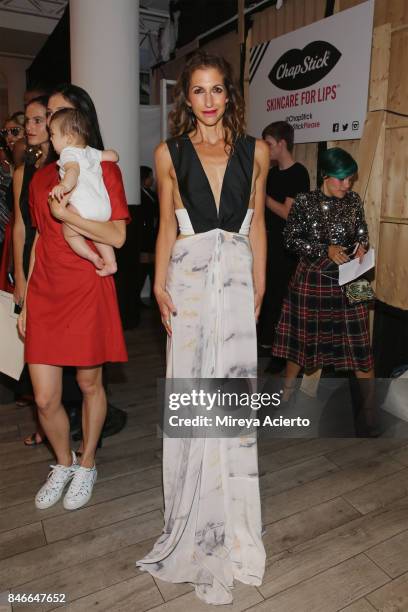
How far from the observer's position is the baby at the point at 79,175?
199cm

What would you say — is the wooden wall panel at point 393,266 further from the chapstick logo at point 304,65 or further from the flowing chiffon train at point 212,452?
the flowing chiffon train at point 212,452

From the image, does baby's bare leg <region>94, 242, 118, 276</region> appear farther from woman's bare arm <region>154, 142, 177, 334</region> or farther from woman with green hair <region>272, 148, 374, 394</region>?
woman with green hair <region>272, 148, 374, 394</region>

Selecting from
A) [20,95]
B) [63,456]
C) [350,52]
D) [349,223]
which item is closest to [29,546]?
[63,456]

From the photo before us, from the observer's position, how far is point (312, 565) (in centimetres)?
208

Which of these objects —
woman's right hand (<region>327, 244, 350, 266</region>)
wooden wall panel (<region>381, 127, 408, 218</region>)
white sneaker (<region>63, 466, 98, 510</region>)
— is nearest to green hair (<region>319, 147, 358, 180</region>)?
woman's right hand (<region>327, 244, 350, 266</region>)

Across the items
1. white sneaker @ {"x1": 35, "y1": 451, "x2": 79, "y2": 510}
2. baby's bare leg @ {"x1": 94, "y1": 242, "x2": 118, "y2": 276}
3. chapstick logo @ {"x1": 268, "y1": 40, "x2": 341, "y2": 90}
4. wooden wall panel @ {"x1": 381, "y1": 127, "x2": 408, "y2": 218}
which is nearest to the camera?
baby's bare leg @ {"x1": 94, "y1": 242, "x2": 118, "y2": 276}

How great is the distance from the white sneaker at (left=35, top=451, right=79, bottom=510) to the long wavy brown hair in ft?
5.47

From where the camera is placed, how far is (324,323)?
324cm

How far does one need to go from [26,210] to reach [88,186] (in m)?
0.66

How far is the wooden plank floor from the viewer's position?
1.92 meters

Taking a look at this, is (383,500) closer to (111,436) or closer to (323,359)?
(323,359)

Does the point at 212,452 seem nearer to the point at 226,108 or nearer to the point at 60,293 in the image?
the point at 60,293

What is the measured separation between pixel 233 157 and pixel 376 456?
6.48 ft

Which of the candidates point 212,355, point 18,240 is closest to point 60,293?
point 18,240
